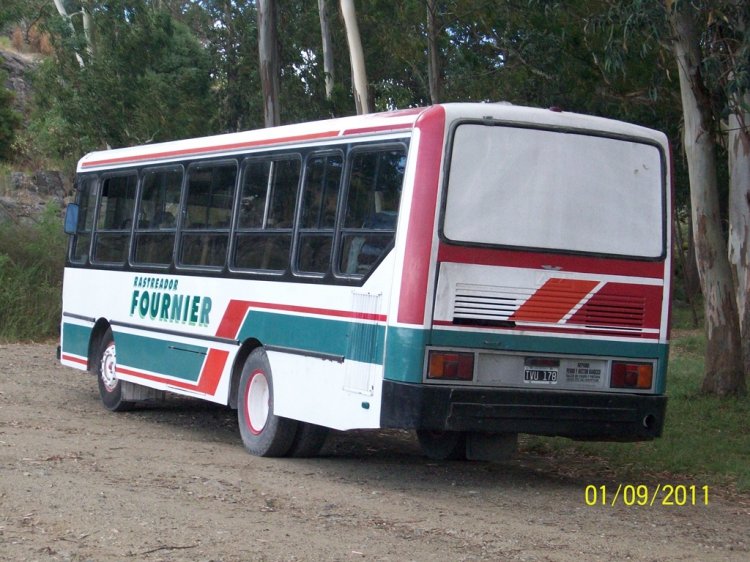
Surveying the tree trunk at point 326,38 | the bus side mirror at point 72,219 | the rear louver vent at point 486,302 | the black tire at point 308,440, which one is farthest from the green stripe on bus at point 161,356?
the tree trunk at point 326,38

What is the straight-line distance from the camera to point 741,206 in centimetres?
1583

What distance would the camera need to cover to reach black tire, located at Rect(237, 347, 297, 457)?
1045 cm

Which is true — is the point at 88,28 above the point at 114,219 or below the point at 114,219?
above

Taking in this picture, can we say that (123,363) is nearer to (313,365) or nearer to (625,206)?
(313,365)

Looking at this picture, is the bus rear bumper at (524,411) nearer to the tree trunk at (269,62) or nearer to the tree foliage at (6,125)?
the tree trunk at (269,62)

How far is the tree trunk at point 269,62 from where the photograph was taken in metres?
23.9

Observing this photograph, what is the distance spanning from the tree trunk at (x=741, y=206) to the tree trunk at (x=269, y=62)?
9.88 m

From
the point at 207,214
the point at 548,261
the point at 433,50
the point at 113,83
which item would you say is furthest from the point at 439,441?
the point at 113,83

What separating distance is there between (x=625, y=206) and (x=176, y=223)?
488cm

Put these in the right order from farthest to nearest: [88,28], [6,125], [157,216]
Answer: [6,125]
[88,28]
[157,216]

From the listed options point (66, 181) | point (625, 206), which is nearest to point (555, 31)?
point (625, 206)

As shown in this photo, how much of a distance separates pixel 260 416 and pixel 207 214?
86.1 inches

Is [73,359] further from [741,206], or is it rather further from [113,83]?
[113,83]
